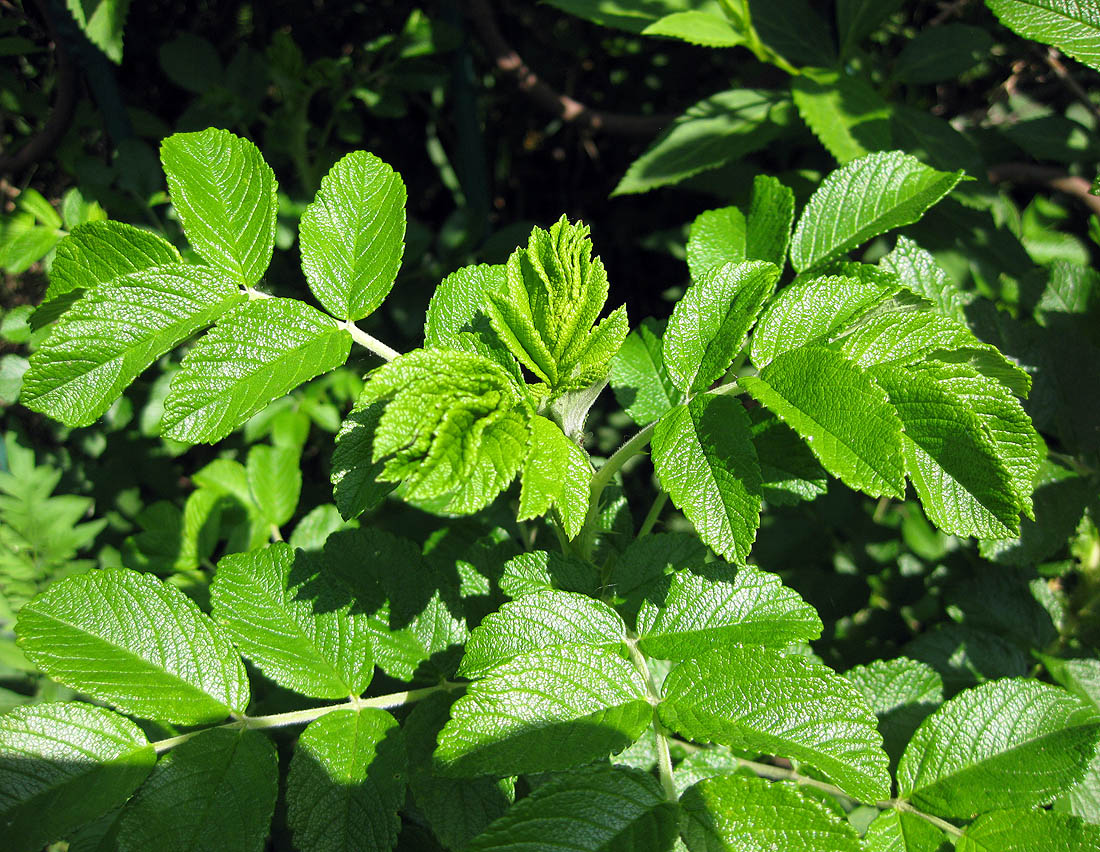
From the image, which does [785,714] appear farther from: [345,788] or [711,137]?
[711,137]

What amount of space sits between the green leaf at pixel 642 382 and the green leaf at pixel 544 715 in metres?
0.42

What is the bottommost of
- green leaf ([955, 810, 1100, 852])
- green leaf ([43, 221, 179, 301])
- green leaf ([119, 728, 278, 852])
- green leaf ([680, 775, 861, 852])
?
green leaf ([955, 810, 1100, 852])

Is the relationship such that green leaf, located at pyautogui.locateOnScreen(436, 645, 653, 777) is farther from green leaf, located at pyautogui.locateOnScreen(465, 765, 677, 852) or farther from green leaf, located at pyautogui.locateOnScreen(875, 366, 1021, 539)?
green leaf, located at pyautogui.locateOnScreen(875, 366, 1021, 539)

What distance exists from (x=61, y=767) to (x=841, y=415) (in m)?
0.94

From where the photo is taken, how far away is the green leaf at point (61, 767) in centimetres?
86

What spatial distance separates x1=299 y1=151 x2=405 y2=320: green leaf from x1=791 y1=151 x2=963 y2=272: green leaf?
1.86 feet

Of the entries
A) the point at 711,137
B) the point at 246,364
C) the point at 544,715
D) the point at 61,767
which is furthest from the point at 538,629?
the point at 711,137

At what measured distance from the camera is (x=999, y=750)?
104 cm

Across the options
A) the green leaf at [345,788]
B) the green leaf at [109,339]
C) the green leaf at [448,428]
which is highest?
the green leaf at [109,339]

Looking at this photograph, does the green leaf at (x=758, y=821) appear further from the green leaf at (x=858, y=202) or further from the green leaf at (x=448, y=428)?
the green leaf at (x=858, y=202)

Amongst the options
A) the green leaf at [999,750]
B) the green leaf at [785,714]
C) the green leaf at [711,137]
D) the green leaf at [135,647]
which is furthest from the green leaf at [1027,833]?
the green leaf at [711,137]

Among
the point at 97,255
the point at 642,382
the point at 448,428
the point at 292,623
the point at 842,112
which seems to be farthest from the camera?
the point at 842,112

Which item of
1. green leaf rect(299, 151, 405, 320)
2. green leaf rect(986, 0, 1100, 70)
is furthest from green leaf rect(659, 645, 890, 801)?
green leaf rect(986, 0, 1100, 70)

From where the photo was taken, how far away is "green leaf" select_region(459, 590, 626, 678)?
0.91 m
